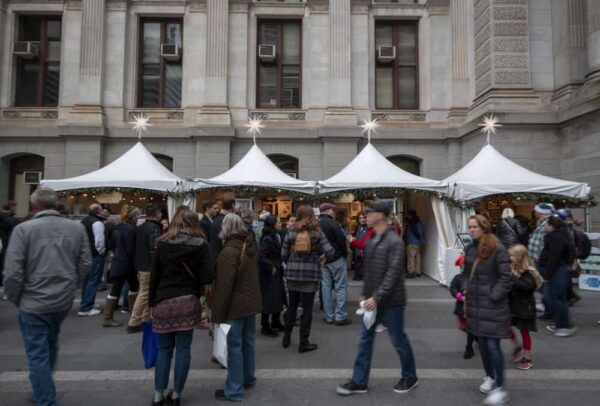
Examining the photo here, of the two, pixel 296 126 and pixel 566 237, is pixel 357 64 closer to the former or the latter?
pixel 296 126

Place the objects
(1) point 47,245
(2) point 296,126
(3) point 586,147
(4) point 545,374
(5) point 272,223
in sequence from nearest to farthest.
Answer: (1) point 47,245
(4) point 545,374
(5) point 272,223
(3) point 586,147
(2) point 296,126

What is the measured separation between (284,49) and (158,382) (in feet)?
49.9

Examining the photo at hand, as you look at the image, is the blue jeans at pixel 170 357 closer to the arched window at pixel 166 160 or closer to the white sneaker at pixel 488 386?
the white sneaker at pixel 488 386

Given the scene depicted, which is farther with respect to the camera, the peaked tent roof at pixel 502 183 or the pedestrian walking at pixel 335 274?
the peaked tent roof at pixel 502 183

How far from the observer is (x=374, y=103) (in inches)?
643

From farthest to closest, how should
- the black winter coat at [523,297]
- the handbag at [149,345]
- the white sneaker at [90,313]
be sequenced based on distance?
the white sneaker at [90,313], the black winter coat at [523,297], the handbag at [149,345]

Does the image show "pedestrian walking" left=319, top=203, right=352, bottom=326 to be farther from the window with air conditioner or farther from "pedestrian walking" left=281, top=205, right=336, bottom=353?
the window with air conditioner

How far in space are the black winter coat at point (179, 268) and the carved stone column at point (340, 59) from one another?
12.5m

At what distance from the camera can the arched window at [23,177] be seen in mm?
15938

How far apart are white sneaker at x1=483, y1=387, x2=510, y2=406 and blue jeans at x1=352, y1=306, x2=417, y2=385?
76 cm

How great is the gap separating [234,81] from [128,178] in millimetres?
6598

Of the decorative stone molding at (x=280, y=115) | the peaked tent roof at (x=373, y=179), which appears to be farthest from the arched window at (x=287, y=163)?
the peaked tent roof at (x=373, y=179)

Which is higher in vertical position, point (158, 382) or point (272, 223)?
point (272, 223)

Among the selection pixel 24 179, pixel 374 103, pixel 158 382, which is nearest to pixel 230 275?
pixel 158 382
